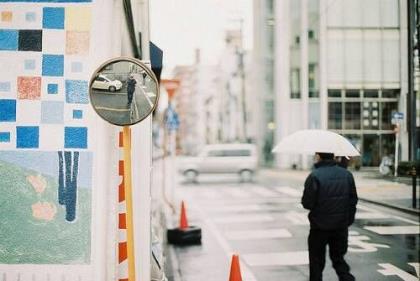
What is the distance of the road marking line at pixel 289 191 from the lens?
19547mm

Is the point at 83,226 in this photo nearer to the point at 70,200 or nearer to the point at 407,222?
the point at 70,200

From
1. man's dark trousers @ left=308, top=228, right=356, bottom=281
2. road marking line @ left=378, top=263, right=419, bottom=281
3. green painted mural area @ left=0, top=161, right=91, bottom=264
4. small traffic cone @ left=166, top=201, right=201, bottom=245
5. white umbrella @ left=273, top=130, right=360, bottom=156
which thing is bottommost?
road marking line @ left=378, top=263, right=419, bottom=281

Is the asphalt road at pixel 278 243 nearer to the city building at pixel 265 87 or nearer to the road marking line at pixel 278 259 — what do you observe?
the road marking line at pixel 278 259

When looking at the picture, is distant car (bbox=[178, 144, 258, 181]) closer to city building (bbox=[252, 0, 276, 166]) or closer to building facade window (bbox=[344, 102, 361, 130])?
city building (bbox=[252, 0, 276, 166])

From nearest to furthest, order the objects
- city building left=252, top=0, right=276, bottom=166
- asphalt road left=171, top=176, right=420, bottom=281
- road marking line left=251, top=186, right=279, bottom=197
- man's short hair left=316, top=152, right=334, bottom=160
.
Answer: man's short hair left=316, top=152, right=334, bottom=160, asphalt road left=171, top=176, right=420, bottom=281, road marking line left=251, top=186, right=279, bottom=197, city building left=252, top=0, right=276, bottom=166

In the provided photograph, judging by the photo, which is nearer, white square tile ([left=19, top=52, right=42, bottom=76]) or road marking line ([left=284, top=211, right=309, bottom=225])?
white square tile ([left=19, top=52, right=42, bottom=76])

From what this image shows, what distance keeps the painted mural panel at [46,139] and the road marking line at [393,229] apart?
8324mm

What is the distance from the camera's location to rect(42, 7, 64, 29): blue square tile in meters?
4.73

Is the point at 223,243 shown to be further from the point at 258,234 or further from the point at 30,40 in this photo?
the point at 30,40

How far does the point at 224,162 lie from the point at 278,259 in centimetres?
1785

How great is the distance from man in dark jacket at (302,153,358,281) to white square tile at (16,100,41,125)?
10.7ft

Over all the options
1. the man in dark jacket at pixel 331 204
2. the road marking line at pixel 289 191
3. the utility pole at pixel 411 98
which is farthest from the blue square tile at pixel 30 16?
the road marking line at pixel 289 191

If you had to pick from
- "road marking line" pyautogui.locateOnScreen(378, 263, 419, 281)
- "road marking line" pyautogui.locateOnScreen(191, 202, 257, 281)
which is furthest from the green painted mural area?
"road marking line" pyautogui.locateOnScreen(378, 263, 419, 281)

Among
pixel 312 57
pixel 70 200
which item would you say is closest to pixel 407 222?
pixel 70 200
